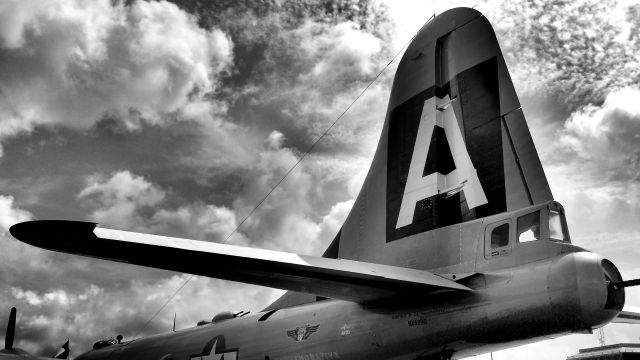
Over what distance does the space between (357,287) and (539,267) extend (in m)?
2.43

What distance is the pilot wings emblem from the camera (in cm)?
889

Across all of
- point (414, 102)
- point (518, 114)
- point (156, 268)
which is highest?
point (414, 102)

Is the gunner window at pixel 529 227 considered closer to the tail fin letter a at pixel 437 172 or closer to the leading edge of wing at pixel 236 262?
the tail fin letter a at pixel 437 172

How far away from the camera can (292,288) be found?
718cm

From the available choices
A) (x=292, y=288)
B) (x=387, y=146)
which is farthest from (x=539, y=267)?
(x=387, y=146)

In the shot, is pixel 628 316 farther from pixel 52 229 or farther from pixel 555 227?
pixel 52 229

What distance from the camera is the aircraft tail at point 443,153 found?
8.20 m

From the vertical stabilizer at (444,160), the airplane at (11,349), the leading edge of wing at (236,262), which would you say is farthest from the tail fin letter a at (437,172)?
the airplane at (11,349)

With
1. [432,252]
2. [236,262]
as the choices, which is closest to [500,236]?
[432,252]

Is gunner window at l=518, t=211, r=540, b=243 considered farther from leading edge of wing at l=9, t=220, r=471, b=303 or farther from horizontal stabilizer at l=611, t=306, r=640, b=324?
horizontal stabilizer at l=611, t=306, r=640, b=324

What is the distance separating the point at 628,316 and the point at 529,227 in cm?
321

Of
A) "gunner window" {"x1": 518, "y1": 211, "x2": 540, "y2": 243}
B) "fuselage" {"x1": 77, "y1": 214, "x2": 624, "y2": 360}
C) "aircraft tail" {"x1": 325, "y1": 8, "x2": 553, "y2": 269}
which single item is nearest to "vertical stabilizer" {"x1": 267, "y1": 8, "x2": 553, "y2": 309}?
"aircraft tail" {"x1": 325, "y1": 8, "x2": 553, "y2": 269}

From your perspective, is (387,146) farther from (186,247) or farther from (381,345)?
(186,247)

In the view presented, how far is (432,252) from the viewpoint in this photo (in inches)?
329
